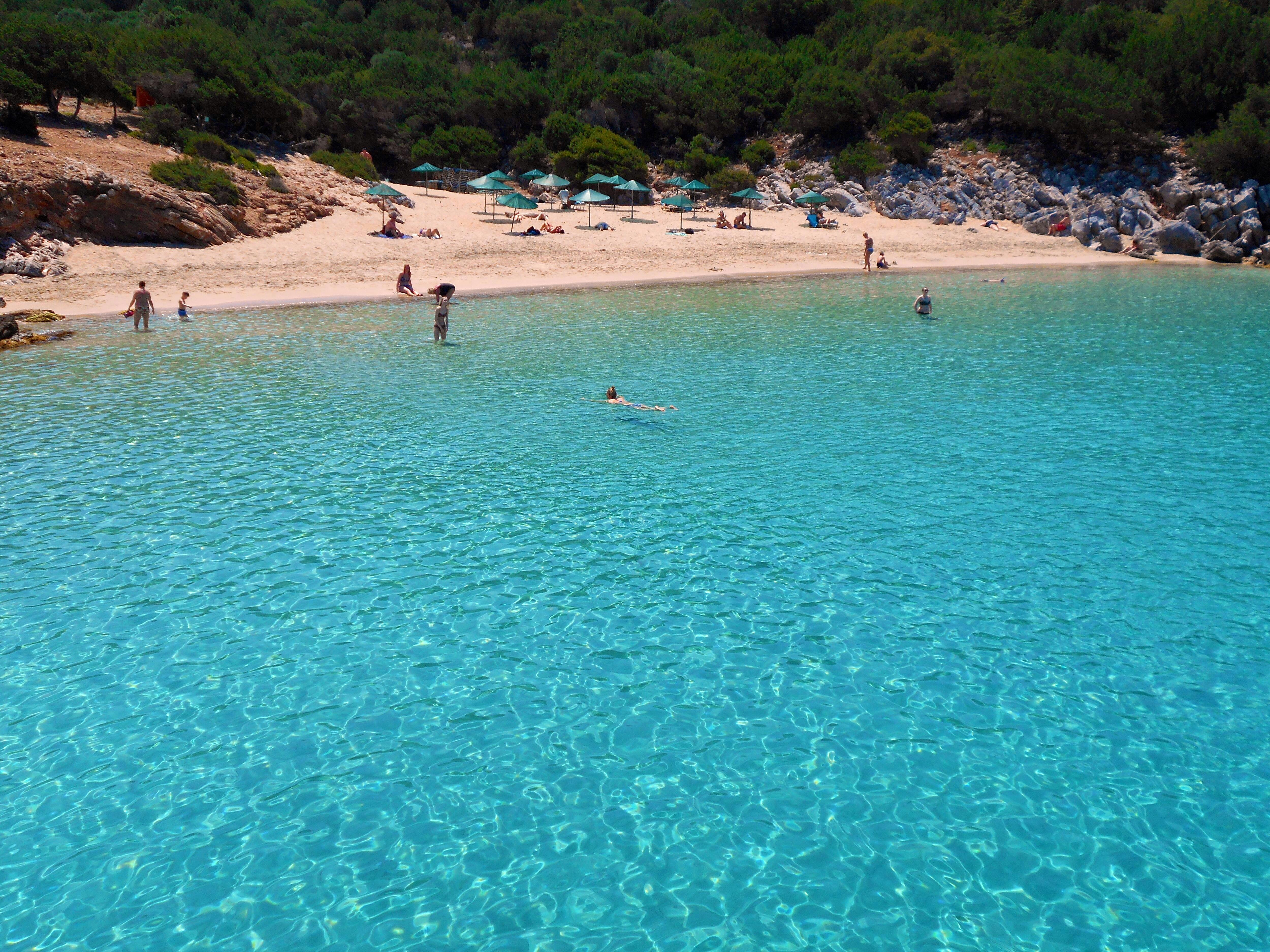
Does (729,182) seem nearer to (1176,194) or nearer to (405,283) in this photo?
(1176,194)

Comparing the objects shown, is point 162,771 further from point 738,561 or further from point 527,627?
point 738,561

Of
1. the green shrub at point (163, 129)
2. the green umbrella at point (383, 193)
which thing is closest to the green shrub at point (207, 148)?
the green shrub at point (163, 129)

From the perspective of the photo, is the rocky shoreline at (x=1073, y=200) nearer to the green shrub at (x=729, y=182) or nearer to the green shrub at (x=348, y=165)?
the green shrub at (x=729, y=182)

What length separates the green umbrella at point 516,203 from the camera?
46.6m

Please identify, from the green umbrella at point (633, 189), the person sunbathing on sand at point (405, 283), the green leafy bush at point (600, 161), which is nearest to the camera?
the person sunbathing on sand at point (405, 283)

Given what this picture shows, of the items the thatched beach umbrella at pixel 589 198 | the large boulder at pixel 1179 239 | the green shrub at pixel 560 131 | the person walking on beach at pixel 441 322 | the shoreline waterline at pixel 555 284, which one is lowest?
the person walking on beach at pixel 441 322

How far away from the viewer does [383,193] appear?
45500 mm

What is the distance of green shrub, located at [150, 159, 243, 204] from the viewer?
3634cm

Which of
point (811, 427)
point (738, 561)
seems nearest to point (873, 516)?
point (738, 561)

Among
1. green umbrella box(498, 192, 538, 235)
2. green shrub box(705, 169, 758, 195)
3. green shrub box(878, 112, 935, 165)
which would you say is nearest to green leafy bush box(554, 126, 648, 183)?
green shrub box(705, 169, 758, 195)

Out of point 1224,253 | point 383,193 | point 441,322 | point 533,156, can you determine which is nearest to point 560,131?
point 533,156

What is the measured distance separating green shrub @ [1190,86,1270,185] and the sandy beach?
1014 centimetres

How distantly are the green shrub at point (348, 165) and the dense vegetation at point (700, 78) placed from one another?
52.6 inches

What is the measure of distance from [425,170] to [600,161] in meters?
11.5
